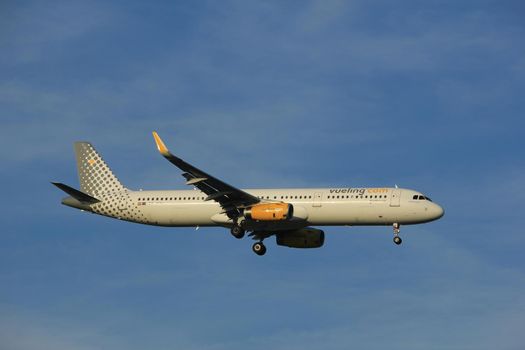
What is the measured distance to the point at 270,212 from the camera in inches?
2781

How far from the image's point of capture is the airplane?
233ft

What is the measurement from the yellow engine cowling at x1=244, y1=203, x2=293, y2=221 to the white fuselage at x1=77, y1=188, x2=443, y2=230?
1.72 m

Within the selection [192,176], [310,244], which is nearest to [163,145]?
[192,176]

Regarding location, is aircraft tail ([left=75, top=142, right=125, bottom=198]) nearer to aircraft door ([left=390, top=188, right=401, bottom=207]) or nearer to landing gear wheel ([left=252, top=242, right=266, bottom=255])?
landing gear wheel ([left=252, top=242, right=266, bottom=255])

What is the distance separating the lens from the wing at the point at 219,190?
6750 centimetres

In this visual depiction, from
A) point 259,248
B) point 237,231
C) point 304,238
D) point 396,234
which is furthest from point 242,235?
point 396,234

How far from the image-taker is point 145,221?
77125 millimetres

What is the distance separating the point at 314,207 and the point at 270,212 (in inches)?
131

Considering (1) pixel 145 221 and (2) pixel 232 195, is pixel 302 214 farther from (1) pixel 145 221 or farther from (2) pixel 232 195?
(1) pixel 145 221

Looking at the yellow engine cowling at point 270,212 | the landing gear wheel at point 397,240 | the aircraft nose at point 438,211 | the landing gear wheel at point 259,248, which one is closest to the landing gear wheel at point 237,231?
the yellow engine cowling at point 270,212

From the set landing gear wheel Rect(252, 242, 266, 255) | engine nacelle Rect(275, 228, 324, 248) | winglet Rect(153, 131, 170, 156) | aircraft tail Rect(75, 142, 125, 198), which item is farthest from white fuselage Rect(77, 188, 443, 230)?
winglet Rect(153, 131, 170, 156)

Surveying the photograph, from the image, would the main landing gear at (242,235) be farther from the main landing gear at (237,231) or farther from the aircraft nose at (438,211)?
the aircraft nose at (438,211)

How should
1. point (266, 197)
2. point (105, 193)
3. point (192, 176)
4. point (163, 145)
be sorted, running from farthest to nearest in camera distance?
point (105, 193) → point (266, 197) → point (192, 176) → point (163, 145)

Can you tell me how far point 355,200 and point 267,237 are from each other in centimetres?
882
